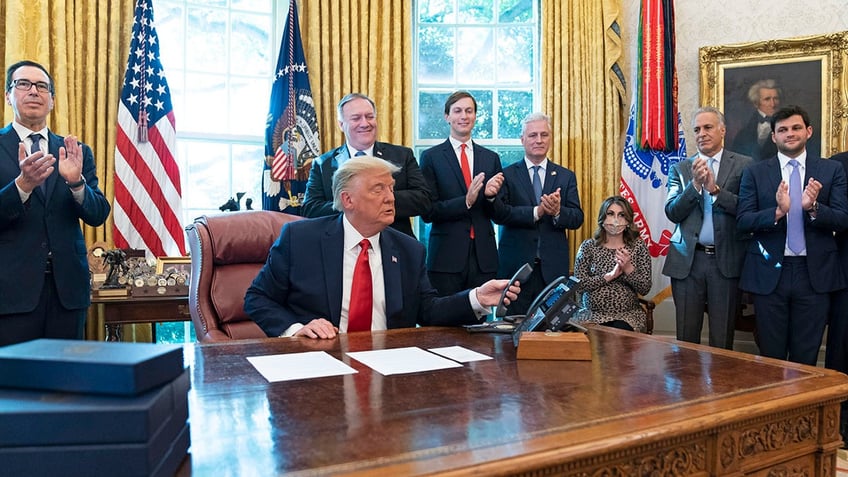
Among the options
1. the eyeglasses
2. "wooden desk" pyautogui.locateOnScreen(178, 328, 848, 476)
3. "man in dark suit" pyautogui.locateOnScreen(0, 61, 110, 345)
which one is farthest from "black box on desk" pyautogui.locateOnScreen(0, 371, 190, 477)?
the eyeglasses

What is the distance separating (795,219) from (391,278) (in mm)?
2563

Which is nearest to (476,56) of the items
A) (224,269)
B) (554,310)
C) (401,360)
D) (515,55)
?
(515,55)

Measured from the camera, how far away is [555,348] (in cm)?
187

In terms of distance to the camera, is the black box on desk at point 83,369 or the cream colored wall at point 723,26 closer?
the black box on desk at point 83,369

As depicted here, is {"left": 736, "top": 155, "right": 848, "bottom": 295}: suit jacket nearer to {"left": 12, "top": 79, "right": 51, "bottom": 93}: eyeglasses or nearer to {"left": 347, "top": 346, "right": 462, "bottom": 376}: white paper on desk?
{"left": 347, "top": 346, "right": 462, "bottom": 376}: white paper on desk

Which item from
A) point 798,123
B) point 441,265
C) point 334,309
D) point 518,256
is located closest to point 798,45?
point 798,123

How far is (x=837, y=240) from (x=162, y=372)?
395 centimetres

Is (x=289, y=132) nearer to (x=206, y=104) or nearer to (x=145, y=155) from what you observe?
(x=206, y=104)

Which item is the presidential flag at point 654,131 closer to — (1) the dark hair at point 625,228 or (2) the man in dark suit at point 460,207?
(1) the dark hair at point 625,228

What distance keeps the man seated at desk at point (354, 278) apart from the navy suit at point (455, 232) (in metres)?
1.35

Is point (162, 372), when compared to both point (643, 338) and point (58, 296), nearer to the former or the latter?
point (643, 338)

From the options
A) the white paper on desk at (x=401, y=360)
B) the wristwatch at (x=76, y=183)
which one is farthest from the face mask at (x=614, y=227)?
the wristwatch at (x=76, y=183)

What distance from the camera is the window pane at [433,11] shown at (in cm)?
563

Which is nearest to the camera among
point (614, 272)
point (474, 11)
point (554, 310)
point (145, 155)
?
point (554, 310)
